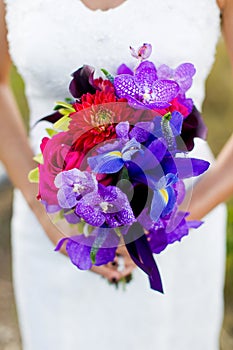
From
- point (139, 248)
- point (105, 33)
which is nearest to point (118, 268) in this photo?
point (139, 248)

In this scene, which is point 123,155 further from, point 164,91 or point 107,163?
point 164,91

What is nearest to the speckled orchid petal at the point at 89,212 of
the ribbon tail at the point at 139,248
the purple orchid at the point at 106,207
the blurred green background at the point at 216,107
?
the purple orchid at the point at 106,207

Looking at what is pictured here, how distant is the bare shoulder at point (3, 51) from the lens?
1775 millimetres

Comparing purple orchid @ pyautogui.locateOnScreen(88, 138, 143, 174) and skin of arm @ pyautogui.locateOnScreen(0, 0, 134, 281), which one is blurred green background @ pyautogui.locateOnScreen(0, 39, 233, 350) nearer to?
skin of arm @ pyautogui.locateOnScreen(0, 0, 134, 281)

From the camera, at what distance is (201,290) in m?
2.07

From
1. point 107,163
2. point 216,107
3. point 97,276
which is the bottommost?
point 216,107

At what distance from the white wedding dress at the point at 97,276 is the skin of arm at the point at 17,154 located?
0.18ft

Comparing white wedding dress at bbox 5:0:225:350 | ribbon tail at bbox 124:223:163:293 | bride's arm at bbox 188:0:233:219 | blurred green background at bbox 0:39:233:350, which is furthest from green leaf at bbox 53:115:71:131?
blurred green background at bbox 0:39:233:350

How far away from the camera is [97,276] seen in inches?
76.1

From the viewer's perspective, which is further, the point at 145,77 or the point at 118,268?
the point at 118,268

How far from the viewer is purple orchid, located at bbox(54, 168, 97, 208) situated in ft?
4.00

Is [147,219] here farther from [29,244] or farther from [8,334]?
[8,334]

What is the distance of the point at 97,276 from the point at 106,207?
74cm

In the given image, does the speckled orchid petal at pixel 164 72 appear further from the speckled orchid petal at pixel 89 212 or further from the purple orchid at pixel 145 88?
the speckled orchid petal at pixel 89 212
